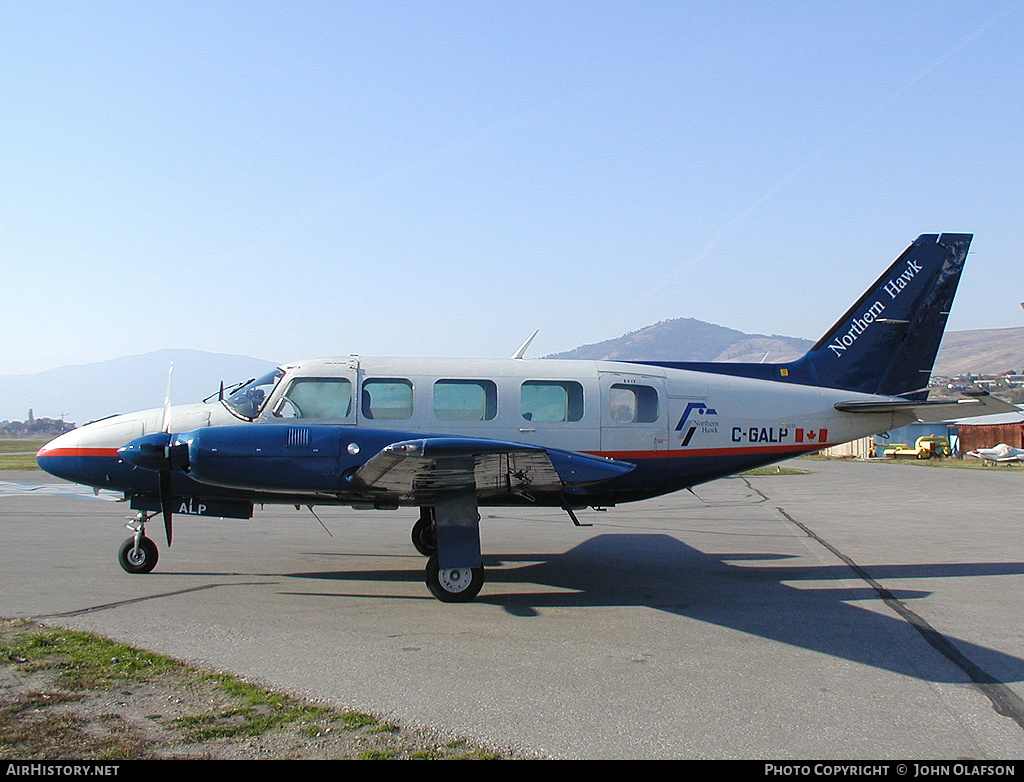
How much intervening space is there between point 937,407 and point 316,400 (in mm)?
9029

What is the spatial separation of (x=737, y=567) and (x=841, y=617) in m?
3.19

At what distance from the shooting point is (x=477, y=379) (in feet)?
34.3

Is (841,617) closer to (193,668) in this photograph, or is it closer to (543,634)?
(543,634)

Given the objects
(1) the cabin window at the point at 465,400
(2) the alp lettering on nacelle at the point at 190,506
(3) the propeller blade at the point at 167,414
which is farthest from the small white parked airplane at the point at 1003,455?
(3) the propeller blade at the point at 167,414

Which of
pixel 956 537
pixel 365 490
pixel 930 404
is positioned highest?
pixel 930 404

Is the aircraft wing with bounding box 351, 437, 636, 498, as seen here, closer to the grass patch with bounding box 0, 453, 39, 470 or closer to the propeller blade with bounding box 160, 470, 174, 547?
the propeller blade with bounding box 160, 470, 174, 547

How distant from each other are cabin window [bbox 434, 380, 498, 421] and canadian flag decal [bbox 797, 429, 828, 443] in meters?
4.68

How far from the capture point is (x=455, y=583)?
882 cm

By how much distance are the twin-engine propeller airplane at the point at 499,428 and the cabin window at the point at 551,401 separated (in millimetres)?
21

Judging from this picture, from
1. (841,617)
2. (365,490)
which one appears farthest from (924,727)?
(365,490)

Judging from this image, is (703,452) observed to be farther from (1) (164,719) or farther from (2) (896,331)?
(1) (164,719)

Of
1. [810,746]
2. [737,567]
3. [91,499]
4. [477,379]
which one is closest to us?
[810,746]

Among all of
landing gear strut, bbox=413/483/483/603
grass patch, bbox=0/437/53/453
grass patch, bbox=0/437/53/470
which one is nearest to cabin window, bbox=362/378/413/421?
landing gear strut, bbox=413/483/483/603

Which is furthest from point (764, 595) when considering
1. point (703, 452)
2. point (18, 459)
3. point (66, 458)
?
point (18, 459)
